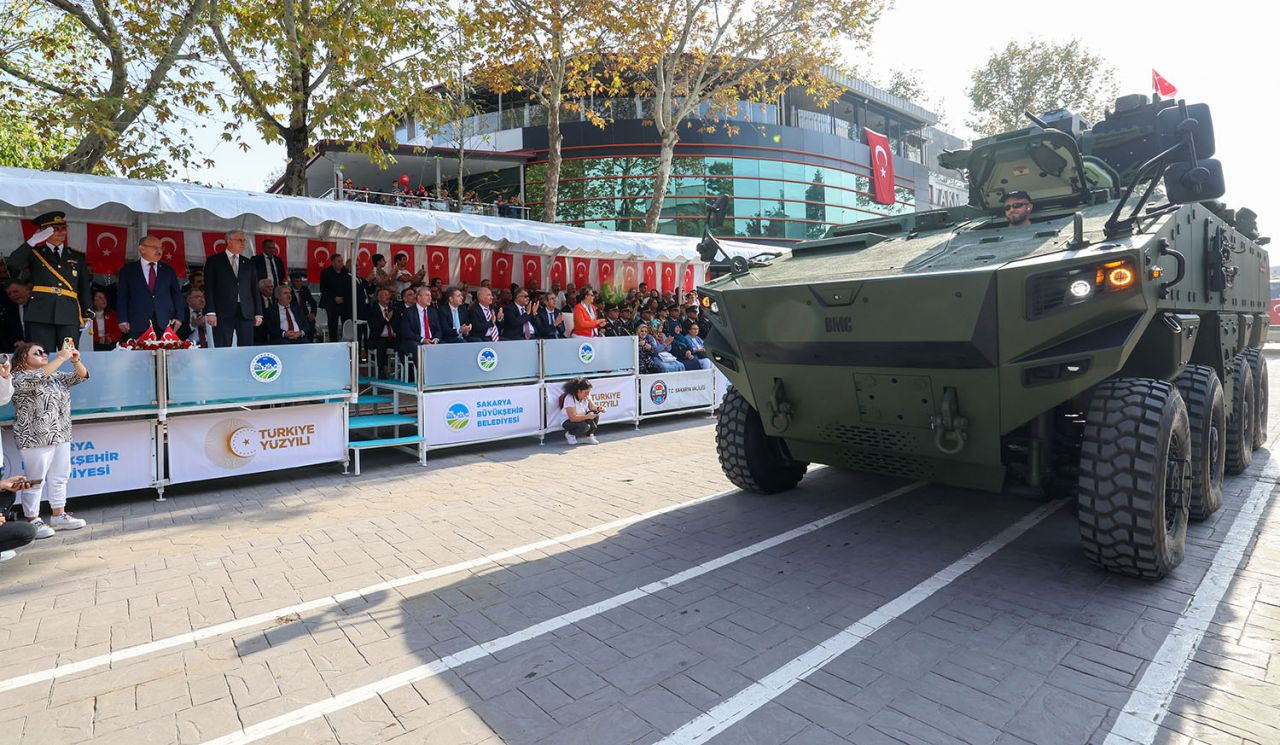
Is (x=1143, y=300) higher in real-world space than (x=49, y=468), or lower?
higher

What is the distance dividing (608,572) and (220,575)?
2428mm

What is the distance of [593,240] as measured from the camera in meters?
11.1

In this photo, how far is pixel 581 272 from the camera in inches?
549

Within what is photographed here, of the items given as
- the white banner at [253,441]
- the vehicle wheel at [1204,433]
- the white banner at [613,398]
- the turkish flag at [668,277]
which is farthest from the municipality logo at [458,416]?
the turkish flag at [668,277]

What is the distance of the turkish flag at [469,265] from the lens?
39.5 feet

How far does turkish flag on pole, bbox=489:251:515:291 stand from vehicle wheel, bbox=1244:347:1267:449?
1005cm

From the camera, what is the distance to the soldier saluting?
6.21m

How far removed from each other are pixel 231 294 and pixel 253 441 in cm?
205

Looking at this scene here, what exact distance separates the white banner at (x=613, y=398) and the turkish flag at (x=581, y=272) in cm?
381

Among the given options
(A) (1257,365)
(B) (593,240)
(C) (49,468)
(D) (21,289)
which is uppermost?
(B) (593,240)

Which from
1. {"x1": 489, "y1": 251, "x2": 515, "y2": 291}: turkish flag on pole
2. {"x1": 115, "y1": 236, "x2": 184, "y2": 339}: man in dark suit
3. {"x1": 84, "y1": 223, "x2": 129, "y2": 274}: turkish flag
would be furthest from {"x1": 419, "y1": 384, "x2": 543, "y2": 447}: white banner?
{"x1": 84, "y1": 223, "x2": 129, "y2": 274}: turkish flag

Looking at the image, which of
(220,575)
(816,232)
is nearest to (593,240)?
(220,575)

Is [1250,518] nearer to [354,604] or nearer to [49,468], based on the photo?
[354,604]

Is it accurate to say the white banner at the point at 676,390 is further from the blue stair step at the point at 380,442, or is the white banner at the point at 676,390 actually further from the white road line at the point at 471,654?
the white road line at the point at 471,654
